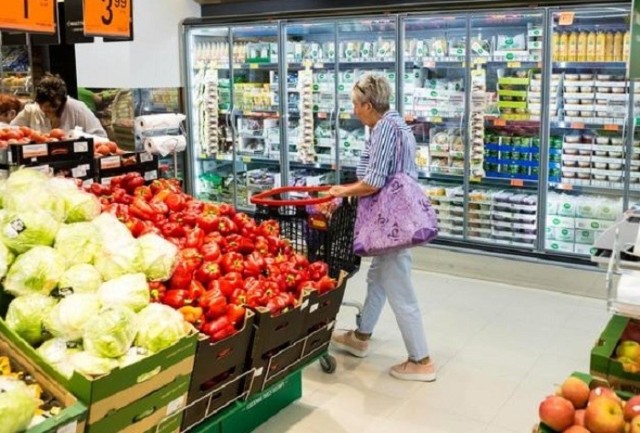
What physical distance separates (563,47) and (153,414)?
13.8ft

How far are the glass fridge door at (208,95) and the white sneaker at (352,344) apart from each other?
340cm

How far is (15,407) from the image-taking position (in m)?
1.95

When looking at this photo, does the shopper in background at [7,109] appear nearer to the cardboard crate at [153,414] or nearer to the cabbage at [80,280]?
the cabbage at [80,280]

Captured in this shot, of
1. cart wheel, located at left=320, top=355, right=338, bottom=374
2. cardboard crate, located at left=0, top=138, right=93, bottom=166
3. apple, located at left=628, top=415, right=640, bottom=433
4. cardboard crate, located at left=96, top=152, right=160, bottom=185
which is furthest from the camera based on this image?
cardboard crate, located at left=96, top=152, right=160, bottom=185

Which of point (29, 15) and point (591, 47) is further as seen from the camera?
point (591, 47)

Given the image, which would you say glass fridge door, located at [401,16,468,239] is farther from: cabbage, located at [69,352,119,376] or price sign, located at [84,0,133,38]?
cabbage, located at [69,352,119,376]

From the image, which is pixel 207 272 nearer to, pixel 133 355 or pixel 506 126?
pixel 133 355

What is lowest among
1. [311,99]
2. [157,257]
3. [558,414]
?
[558,414]

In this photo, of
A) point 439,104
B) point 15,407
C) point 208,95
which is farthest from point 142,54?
point 15,407

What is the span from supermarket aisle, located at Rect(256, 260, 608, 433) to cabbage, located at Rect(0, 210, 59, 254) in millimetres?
1440

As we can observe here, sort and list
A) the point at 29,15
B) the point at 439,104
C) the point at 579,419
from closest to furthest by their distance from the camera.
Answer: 1. the point at 579,419
2. the point at 29,15
3. the point at 439,104

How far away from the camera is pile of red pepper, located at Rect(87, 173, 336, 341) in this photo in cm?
285

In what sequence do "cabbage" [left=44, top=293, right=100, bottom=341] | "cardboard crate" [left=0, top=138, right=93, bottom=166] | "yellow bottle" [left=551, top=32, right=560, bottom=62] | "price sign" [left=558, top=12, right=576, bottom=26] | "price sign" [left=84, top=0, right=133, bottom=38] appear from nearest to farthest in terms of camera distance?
"cabbage" [left=44, top=293, right=100, bottom=341] → "cardboard crate" [left=0, top=138, right=93, bottom=166] → "price sign" [left=84, top=0, right=133, bottom=38] → "price sign" [left=558, top=12, right=576, bottom=26] → "yellow bottle" [left=551, top=32, right=560, bottom=62]

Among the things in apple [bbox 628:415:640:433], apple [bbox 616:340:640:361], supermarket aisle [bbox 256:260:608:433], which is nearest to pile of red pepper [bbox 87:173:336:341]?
supermarket aisle [bbox 256:260:608:433]
